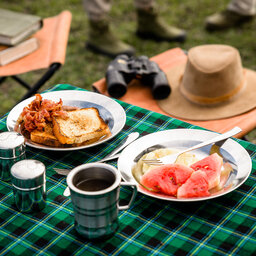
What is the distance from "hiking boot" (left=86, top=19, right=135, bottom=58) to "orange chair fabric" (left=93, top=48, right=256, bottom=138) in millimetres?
1653

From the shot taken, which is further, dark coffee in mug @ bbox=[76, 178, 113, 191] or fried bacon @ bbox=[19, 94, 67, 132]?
fried bacon @ bbox=[19, 94, 67, 132]

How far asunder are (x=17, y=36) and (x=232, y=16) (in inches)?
123

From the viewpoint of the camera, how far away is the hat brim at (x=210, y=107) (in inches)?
91.5

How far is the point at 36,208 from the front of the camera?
1247 millimetres

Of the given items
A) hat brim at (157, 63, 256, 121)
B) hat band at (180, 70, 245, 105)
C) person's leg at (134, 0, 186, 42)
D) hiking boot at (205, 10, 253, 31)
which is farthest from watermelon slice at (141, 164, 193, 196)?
hiking boot at (205, 10, 253, 31)

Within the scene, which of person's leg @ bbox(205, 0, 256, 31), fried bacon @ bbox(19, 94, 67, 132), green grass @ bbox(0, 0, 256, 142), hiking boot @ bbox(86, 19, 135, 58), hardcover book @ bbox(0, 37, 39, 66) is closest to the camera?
fried bacon @ bbox(19, 94, 67, 132)

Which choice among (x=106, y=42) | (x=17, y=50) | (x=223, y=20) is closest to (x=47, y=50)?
(x=17, y=50)

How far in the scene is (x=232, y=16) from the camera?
502 cm

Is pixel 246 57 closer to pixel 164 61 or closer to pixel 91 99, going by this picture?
pixel 164 61

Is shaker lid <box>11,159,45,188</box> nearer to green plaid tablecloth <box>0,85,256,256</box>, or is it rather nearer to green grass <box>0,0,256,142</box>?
green plaid tablecloth <box>0,85,256,256</box>

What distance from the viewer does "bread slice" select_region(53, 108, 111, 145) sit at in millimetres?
1491

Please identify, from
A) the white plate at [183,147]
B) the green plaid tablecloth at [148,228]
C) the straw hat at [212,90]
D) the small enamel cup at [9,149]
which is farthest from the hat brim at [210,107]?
the small enamel cup at [9,149]

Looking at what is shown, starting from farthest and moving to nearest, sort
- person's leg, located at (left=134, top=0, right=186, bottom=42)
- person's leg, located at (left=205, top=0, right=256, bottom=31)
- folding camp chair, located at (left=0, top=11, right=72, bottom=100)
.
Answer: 1. person's leg, located at (left=205, top=0, right=256, bottom=31)
2. person's leg, located at (left=134, top=0, right=186, bottom=42)
3. folding camp chair, located at (left=0, top=11, right=72, bottom=100)

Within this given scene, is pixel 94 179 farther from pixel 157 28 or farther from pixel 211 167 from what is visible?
pixel 157 28
